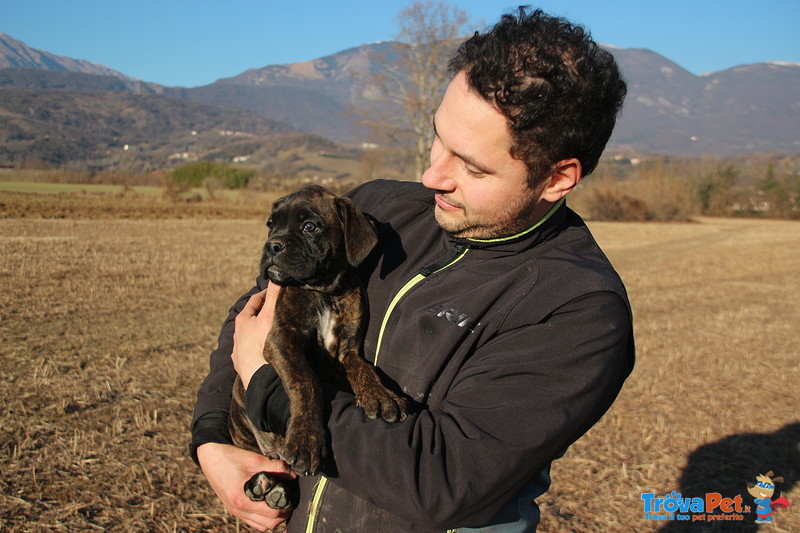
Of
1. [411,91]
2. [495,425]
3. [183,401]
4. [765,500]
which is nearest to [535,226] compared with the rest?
[495,425]

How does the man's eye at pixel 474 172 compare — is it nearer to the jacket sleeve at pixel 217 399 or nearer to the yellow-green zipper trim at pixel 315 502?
the yellow-green zipper trim at pixel 315 502

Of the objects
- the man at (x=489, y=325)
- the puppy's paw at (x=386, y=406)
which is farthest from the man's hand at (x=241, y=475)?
the puppy's paw at (x=386, y=406)

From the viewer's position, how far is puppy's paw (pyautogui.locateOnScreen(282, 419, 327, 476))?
2335 mm

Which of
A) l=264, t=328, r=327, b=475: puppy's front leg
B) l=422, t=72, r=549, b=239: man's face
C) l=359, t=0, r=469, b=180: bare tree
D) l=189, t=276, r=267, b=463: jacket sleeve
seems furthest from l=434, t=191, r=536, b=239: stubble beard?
l=359, t=0, r=469, b=180: bare tree

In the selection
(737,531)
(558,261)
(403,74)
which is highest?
(403,74)

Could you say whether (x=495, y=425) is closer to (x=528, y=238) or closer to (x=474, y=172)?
(x=528, y=238)

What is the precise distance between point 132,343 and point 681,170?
7236cm

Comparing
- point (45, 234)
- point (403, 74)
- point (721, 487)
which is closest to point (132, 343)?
point (721, 487)

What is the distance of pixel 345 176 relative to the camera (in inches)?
5827

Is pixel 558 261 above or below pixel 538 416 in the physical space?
above

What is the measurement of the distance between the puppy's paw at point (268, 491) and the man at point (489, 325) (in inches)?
1.5

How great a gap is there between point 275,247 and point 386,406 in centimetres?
123

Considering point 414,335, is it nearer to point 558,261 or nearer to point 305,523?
point 558,261

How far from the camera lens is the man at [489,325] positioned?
197cm
